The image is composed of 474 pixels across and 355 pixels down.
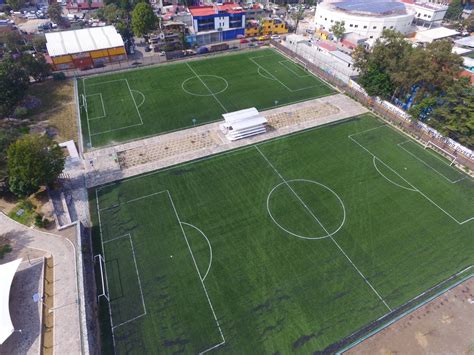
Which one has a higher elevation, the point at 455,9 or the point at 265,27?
the point at 455,9

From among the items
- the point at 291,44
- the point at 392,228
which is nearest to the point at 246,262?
the point at 392,228

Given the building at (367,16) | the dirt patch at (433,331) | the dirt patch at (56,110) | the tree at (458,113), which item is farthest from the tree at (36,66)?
the building at (367,16)

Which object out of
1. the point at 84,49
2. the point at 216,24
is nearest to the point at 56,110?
the point at 84,49

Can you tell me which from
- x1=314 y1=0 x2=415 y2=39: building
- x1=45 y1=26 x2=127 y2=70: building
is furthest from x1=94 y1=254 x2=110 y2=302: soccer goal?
x1=314 y1=0 x2=415 y2=39: building

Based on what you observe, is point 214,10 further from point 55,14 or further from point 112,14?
point 55,14

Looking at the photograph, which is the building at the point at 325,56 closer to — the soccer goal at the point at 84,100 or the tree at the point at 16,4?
the soccer goal at the point at 84,100
